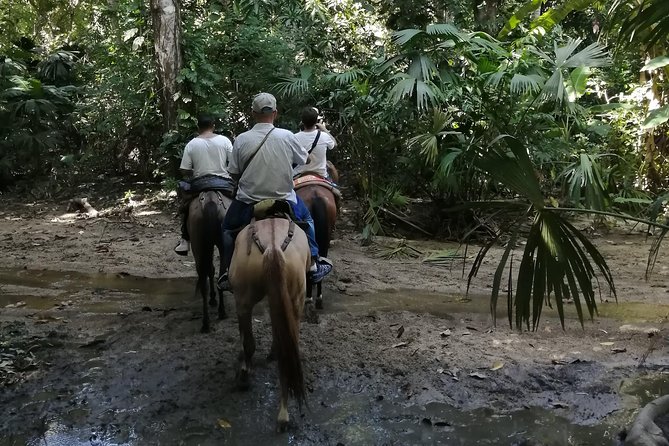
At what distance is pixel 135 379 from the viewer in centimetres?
494

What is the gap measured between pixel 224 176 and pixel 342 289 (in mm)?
2140

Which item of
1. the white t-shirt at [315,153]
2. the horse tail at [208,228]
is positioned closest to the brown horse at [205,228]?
the horse tail at [208,228]

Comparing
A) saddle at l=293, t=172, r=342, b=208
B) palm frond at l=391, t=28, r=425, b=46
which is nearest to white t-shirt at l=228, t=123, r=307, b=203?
saddle at l=293, t=172, r=342, b=208

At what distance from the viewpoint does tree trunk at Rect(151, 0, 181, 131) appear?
11.5 metres

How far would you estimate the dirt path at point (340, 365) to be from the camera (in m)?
4.21

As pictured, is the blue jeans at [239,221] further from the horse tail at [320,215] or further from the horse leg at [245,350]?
the horse tail at [320,215]

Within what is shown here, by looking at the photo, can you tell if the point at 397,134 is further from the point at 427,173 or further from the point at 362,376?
the point at 362,376

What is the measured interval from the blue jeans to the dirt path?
950 mm

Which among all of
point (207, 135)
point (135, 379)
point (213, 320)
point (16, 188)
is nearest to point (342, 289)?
point (213, 320)

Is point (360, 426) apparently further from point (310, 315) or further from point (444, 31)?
point (444, 31)

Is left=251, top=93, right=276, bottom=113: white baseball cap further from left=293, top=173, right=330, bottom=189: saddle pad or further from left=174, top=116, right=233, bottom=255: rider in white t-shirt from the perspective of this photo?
left=293, top=173, right=330, bottom=189: saddle pad

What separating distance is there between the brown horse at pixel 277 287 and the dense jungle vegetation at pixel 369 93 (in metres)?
4.24

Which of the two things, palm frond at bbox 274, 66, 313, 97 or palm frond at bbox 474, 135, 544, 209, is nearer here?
palm frond at bbox 474, 135, 544, 209

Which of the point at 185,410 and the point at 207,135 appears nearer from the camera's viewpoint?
the point at 185,410
